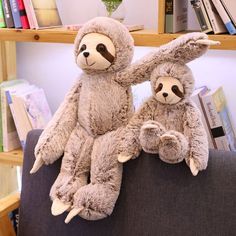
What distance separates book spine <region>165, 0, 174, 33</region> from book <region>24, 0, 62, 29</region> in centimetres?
49

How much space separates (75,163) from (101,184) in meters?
0.11

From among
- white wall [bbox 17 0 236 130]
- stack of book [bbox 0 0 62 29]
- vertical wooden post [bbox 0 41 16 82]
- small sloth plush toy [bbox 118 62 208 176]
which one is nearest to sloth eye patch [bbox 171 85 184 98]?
small sloth plush toy [bbox 118 62 208 176]

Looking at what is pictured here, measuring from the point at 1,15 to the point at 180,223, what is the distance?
40.3 inches

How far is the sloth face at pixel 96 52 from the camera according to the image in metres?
1.12

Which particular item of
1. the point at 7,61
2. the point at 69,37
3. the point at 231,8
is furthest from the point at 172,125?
the point at 7,61

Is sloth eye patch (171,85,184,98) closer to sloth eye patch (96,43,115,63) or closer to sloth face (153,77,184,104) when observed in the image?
sloth face (153,77,184,104)

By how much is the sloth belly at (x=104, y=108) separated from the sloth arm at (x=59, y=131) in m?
0.03

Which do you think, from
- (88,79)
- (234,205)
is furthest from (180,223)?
(88,79)

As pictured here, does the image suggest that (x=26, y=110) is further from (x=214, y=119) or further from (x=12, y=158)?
(x=214, y=119)

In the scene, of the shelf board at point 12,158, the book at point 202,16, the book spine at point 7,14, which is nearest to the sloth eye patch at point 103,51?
the book at point 202,16

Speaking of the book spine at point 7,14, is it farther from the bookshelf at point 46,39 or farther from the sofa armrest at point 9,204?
the sofa armrest at point 9,204

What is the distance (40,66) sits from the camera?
1.94 metres

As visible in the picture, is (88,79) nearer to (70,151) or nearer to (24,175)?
(70,151)

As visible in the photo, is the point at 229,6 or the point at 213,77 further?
the point at 213,77
